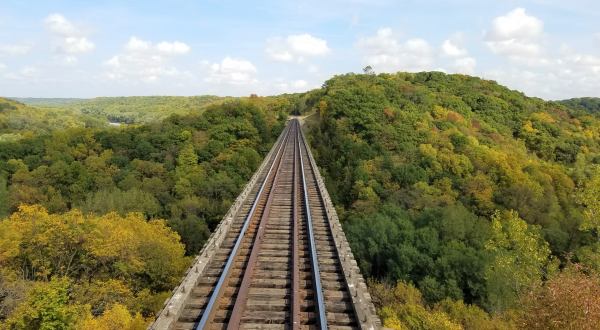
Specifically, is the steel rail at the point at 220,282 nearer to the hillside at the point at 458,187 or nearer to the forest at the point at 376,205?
the forest at the point at 376,205

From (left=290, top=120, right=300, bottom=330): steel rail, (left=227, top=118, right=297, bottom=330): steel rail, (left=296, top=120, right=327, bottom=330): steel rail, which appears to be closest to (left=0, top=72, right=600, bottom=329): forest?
(left=296, top=120, right=327, bottom=330): steel rail

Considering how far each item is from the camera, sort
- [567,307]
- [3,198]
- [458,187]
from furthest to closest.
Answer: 1. [3,198]
2. [458,187]
3. [567,307]

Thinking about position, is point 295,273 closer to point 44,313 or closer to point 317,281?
point 317,281

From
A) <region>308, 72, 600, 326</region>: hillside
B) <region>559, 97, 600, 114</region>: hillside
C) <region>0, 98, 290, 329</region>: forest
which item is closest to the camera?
<region>0, 98, 290, 329</region>: forest

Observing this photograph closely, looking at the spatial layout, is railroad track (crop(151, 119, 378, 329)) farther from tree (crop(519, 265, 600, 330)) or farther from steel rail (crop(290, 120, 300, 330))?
tree (crop(519, 265, 600, 330))

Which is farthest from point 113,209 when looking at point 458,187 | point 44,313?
point 458,187

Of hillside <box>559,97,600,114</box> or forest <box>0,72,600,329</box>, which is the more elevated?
hillside <box>559,97,600,114</box>
